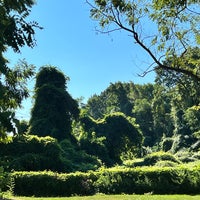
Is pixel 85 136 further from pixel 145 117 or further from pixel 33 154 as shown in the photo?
pixel 145 117

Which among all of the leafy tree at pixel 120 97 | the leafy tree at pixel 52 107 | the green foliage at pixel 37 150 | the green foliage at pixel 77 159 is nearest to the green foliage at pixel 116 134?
the leafy tree at pixel 52 107

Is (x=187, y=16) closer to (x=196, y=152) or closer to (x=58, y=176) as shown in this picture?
(x=58, y=176)

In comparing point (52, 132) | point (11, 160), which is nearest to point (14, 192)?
point (11, 160)

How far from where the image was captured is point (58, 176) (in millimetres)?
21484

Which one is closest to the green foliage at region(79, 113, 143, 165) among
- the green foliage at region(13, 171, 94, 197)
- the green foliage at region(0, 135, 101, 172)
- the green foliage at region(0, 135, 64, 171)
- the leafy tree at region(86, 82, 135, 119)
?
the green foliage at region(0, 135, 101, 172)

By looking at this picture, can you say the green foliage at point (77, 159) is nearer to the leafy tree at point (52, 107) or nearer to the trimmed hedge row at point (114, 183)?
the leafy tree at point (52, 107)

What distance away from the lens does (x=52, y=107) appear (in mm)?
34938

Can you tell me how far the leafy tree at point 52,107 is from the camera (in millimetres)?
34344

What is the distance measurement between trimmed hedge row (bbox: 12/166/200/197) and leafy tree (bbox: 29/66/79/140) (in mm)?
12922

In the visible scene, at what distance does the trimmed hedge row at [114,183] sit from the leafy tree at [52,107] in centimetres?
→ 1292

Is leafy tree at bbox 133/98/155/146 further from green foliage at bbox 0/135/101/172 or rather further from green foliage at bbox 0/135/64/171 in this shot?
green foliage at bbox 0/135/64/171

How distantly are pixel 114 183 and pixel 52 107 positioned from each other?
48.9 ft

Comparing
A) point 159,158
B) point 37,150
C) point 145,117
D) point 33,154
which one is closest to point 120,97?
point 145,117

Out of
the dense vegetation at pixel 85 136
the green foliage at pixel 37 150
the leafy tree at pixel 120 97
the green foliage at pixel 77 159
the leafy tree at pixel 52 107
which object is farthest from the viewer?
the leafy tree at pixel 120 97
